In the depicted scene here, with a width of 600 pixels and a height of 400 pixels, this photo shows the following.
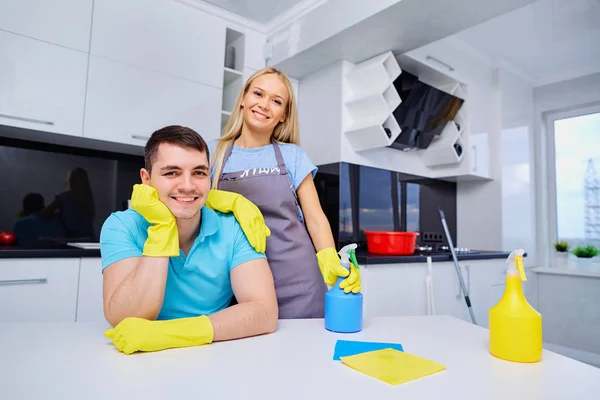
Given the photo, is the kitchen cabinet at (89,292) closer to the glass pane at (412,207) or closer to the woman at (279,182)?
the woman at (279,182)

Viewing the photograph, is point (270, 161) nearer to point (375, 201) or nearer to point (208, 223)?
point (208, 223)

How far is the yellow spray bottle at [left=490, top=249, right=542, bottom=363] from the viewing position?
735mm

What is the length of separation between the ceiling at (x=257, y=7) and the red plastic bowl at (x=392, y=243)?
1.51m

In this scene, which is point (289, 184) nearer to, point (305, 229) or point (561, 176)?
point (305, 229)

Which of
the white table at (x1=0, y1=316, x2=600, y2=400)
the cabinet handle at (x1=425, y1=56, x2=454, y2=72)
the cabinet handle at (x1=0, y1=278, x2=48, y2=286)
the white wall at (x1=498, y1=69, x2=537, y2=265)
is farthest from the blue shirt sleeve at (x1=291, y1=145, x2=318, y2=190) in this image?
the white wall at (x1=498, y1=69, x2=537, y2=265)

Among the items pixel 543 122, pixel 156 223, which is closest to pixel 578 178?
pixel 543 122

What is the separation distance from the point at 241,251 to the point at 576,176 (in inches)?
136

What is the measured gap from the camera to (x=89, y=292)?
1743 mm

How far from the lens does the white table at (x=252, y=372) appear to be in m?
0.56

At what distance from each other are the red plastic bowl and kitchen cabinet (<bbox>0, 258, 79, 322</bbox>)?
151cm

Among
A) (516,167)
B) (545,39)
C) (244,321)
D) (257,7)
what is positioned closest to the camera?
(244,321)

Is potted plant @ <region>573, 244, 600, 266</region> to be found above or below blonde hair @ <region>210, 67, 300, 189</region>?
below

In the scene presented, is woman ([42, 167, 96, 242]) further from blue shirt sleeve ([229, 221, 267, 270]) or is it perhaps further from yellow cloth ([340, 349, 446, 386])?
yellow cloth ([340, 349, 446, 386])

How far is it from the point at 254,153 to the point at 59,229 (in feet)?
4.46
